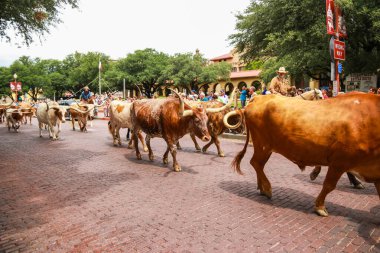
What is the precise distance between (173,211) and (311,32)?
16663mm

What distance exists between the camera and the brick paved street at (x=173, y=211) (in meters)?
3.68

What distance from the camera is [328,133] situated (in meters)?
4.34

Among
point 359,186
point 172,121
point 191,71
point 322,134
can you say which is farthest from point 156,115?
point 191,71

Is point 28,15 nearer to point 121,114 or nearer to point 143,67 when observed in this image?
point 121,114

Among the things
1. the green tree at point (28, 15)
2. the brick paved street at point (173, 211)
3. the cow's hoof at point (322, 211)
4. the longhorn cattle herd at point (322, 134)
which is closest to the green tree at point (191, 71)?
the green tree at point (28, 15)

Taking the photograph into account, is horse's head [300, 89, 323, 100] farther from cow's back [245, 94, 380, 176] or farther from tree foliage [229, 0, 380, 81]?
Result: tree foliage [229, 0, 380, 81]

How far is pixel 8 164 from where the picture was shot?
806 centimetres

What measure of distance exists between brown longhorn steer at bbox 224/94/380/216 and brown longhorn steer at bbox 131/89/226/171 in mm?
2081

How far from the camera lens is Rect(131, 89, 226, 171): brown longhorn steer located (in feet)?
23.2

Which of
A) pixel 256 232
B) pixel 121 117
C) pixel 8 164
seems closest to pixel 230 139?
pixel 121 117

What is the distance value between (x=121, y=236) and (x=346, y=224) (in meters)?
3.00

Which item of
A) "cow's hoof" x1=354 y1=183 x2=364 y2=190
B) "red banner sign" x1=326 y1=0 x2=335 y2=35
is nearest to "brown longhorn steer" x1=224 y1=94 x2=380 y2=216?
"cow's hoof" x1=354 y1=183 x2=364 y2=190

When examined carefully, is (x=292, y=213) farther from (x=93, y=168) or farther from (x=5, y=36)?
(x=5, y=36)

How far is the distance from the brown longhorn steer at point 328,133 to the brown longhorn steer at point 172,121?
81.9 inches
